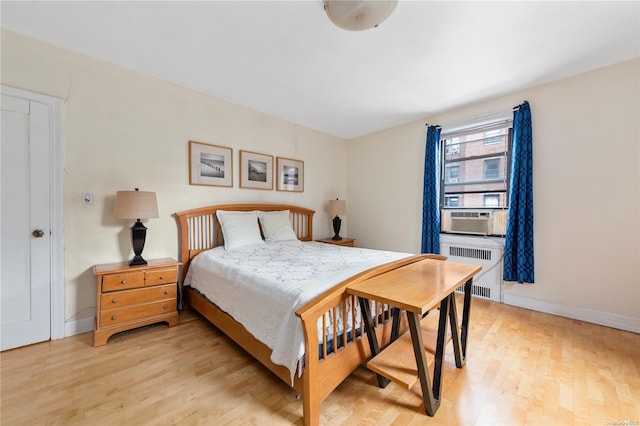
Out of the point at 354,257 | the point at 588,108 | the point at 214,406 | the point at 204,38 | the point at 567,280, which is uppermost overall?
the point at 204,38

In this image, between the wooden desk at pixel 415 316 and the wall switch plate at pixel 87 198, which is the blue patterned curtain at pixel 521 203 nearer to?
the wooden desk at pixel 415 316

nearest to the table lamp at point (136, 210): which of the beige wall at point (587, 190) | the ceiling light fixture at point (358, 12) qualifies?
the ceiling light fixture at point (358, 12)

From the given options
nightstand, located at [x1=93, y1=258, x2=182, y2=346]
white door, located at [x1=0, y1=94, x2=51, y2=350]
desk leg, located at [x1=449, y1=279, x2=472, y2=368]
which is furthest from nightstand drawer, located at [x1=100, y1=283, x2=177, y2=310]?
desk leg, located at [x1=449, y1=279, x2=472, y2=368]

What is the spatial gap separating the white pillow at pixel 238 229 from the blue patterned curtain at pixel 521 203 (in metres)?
2.97

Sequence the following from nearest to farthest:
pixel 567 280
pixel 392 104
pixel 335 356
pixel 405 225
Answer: pixel 335 356 < pixel 567 280 < pixel 392 104 < pixel 405 225

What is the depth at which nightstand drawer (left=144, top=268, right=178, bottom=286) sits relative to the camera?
220 centimetres

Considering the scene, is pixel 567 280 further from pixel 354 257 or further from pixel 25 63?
pixel 25 63

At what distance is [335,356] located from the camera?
138 cm

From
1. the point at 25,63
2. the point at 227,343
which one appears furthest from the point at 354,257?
the point at 25,63

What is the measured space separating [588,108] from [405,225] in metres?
2.32

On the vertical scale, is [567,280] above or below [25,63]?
below

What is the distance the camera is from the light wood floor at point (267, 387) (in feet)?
4.34

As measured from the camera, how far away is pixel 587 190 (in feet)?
8.09

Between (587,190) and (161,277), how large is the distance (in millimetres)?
4236
